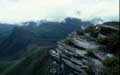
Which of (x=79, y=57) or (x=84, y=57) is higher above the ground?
(x=84, y=57)

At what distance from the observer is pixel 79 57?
40.8m

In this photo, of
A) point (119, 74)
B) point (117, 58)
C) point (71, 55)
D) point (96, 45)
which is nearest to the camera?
point (119, 74)

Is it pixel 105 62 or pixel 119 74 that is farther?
pixel 105 62

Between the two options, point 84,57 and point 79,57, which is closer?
point 84,57

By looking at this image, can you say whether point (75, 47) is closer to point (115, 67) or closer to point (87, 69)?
point (87, 69)

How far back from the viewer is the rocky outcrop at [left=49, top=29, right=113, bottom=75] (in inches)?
1441

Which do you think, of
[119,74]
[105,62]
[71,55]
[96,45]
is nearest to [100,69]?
[105,62]

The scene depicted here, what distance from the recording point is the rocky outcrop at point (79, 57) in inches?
1441

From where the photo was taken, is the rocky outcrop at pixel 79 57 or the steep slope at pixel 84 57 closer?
the steep slope at pixel 84 57

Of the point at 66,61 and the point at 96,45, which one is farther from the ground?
the point at 96,45

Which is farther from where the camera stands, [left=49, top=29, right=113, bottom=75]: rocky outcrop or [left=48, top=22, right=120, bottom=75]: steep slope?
[left=49, top=29, right=113, bottom=75]: rocky outcrop

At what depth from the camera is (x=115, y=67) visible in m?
31.9

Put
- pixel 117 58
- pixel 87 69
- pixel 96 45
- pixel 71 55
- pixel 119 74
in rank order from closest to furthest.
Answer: pixel 119 74 → pixel 117 58 → pixel 87 69 → pixel 96 45 → pixel 71 55

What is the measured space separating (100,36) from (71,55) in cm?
513
